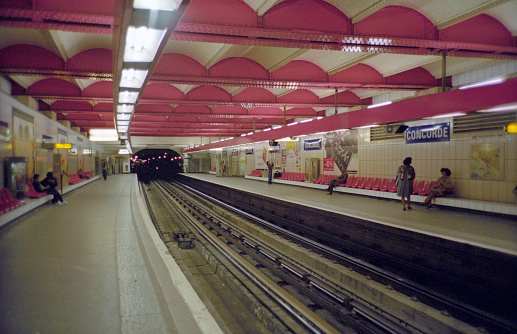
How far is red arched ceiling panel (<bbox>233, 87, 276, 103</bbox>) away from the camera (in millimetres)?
9484

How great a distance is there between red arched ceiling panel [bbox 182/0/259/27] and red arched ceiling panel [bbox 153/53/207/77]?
8.23 feet

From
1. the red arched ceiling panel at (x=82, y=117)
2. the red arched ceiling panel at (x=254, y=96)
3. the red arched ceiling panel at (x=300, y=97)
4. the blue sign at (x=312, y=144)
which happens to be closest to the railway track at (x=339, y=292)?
the red arched ceiling panel at (x=254, y=96)

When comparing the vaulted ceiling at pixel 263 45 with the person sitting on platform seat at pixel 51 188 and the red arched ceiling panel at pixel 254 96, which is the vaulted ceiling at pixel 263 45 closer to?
the red arched ceiling panel at pixel 254 96

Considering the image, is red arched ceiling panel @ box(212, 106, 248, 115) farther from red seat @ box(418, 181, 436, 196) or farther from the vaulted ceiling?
red seat @ box(418, 181, 436, 196)

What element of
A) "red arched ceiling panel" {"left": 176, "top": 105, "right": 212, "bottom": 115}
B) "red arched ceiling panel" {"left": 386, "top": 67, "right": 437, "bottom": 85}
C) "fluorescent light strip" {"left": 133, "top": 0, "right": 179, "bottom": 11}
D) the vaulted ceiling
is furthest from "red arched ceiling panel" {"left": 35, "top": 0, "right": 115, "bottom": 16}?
"red arched ceiling panel" {"left": 176, "top": 105, "right": 212, "bottom": 115}

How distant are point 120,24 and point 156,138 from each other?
24415 mm

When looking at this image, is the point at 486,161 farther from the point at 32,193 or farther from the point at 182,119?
the point at 32,193

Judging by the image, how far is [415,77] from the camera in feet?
26.8

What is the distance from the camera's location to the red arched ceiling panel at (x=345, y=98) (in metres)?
10.7

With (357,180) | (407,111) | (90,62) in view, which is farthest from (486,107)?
(357,180)

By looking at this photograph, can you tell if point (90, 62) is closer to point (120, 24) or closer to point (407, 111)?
point (120, 24)

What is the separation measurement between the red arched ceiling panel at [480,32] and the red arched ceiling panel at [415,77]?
272cm

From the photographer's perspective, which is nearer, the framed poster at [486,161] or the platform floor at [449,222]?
the platform floor at [449,222]

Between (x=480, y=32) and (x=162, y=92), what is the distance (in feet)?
24.2
